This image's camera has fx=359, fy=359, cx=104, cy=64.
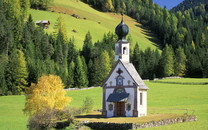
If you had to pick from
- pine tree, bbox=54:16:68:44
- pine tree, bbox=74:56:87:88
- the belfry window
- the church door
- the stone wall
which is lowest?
the stone wall

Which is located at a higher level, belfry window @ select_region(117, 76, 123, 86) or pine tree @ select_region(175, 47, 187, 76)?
pine tree @ select_region(175, 47, 187, 76)

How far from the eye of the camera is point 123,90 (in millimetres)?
53625

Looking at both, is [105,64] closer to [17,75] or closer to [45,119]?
[17,75]

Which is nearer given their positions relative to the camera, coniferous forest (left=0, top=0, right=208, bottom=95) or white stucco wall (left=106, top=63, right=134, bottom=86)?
white stucco wall (left=106, top=63, right=134, bottom=86)

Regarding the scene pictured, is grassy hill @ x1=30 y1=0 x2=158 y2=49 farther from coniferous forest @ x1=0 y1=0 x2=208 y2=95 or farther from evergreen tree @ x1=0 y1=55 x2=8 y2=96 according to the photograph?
evergreen tree @ x1=0 y1=55 x2=8 y2=96

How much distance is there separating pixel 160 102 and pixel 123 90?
64.6ft

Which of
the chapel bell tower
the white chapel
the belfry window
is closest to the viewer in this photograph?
the white chapel

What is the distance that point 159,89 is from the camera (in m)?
90.5

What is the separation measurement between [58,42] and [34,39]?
10.1 meters

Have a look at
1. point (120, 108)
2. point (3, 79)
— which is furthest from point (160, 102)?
point (3, 79)

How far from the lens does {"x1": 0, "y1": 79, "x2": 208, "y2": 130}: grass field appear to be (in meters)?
47.8

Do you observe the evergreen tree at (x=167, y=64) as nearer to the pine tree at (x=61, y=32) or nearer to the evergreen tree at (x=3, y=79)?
the pine tree at (x=61, y=32)

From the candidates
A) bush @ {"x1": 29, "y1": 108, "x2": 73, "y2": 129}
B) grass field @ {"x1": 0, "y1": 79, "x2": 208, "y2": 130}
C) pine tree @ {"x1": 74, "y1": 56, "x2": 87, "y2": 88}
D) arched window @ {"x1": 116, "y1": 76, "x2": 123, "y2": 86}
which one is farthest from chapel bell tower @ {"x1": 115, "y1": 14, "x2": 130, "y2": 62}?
pine tree @ {"x1": 74, "y1": 56, "x2": 87, "y2": 88}

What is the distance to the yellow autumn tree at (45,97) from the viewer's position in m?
47.2
